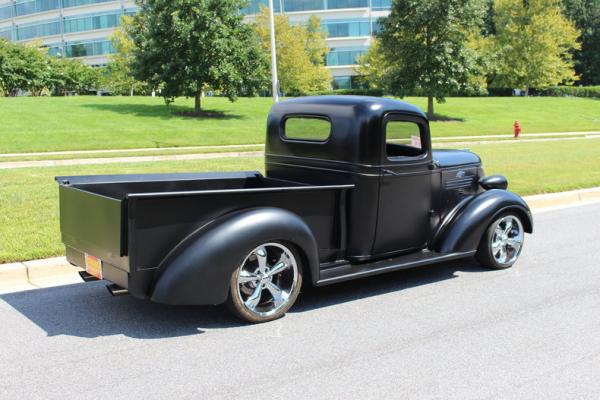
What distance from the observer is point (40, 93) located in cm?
4659

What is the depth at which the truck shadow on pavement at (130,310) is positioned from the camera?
488cm

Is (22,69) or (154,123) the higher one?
(22,69)

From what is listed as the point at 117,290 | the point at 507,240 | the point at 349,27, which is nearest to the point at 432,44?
the point at 507,240

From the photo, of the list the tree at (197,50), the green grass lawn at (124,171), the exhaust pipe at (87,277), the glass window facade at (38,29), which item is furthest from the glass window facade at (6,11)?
the exhaust pipe at (87,277)

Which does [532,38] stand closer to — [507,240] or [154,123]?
[154,123]

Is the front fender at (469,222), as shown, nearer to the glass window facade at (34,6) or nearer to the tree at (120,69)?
the tree at (120,69)

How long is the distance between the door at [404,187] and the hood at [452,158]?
1.03ft

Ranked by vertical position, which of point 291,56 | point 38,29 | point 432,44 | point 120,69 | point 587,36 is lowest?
point 120,69

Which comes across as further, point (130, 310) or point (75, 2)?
point (75, 2)

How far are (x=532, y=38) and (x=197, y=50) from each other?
34.1 meters

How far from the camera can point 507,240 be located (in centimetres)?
675

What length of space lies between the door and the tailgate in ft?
7.38

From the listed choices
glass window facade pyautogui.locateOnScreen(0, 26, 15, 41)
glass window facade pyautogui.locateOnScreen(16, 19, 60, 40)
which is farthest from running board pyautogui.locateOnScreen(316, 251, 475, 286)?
glass window facade pyautogui.locateOnScreen(0, 26, 15, 41)

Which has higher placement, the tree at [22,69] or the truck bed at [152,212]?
the tree at [22,69]
